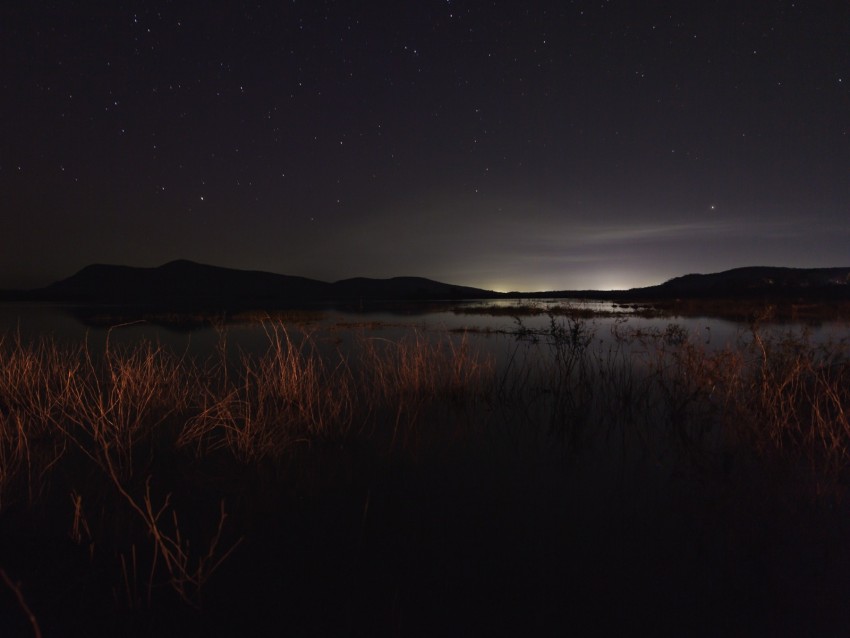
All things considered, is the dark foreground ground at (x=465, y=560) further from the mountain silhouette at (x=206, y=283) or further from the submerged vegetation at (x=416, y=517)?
the mountain silhouette at (x=206, y=283)

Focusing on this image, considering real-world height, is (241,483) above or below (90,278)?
below

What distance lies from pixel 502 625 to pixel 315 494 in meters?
2.20

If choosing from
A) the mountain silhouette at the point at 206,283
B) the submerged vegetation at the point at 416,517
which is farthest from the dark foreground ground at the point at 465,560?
the mountain silhouette at the point at 206,283

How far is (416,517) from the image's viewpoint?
3.87m

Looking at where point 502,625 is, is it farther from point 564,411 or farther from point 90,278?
point 90,278

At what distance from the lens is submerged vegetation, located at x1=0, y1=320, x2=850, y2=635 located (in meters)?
2.75

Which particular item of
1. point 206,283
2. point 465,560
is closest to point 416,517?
point 465,560

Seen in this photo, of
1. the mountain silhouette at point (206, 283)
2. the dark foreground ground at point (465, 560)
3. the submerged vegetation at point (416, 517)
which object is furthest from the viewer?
the mountain silhouette at point (206, 283)

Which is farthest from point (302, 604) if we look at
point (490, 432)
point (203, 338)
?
point (203, 338)

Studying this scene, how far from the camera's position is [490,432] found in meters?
6.20

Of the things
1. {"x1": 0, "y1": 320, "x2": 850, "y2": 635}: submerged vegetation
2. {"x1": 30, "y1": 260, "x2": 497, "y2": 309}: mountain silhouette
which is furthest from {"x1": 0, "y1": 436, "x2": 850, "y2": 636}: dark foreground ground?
{"x1": 30, "y1": 260, "x2": 497, "y2": 309}: mountain silhouette

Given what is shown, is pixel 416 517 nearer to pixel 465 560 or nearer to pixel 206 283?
pixel 465 560

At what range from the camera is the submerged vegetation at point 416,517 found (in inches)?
108

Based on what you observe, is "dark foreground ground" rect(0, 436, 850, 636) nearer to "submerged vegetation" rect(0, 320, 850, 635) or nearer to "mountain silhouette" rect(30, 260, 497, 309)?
"submerged vegetation" rect(0, 320, 850, 635)
